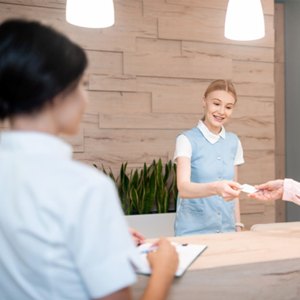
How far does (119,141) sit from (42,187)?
2.96 metres

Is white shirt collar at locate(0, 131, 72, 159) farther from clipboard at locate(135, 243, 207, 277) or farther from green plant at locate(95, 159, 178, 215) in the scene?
green plant at locate(95, 159, 178, 215)

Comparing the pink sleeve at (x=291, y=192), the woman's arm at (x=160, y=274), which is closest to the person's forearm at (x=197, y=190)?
the pink sleeve at (x=291, y=192)

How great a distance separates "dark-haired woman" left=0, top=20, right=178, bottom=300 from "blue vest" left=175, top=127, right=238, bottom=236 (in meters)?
1.65

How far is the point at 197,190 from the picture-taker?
216 centimetres

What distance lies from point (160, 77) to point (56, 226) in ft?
10.3

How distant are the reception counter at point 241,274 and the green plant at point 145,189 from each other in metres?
2.03

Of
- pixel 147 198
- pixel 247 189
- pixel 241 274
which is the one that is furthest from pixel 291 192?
pixel 147 198

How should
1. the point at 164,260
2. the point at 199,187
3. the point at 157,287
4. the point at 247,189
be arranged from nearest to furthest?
the point at 157,287, the point at 164,260, the point at 247,189, the point at 199,187

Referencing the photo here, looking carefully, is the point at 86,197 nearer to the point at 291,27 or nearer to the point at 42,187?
the point at 42,187

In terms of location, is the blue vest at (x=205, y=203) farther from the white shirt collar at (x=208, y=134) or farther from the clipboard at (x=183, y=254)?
the clipboard at (x=183, y=254)

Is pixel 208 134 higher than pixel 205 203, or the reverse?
pixel 208 134

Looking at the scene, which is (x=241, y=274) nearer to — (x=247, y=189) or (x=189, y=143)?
(x=247, y=189)

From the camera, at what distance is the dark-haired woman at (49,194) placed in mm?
742

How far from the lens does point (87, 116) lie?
11.8 ft
